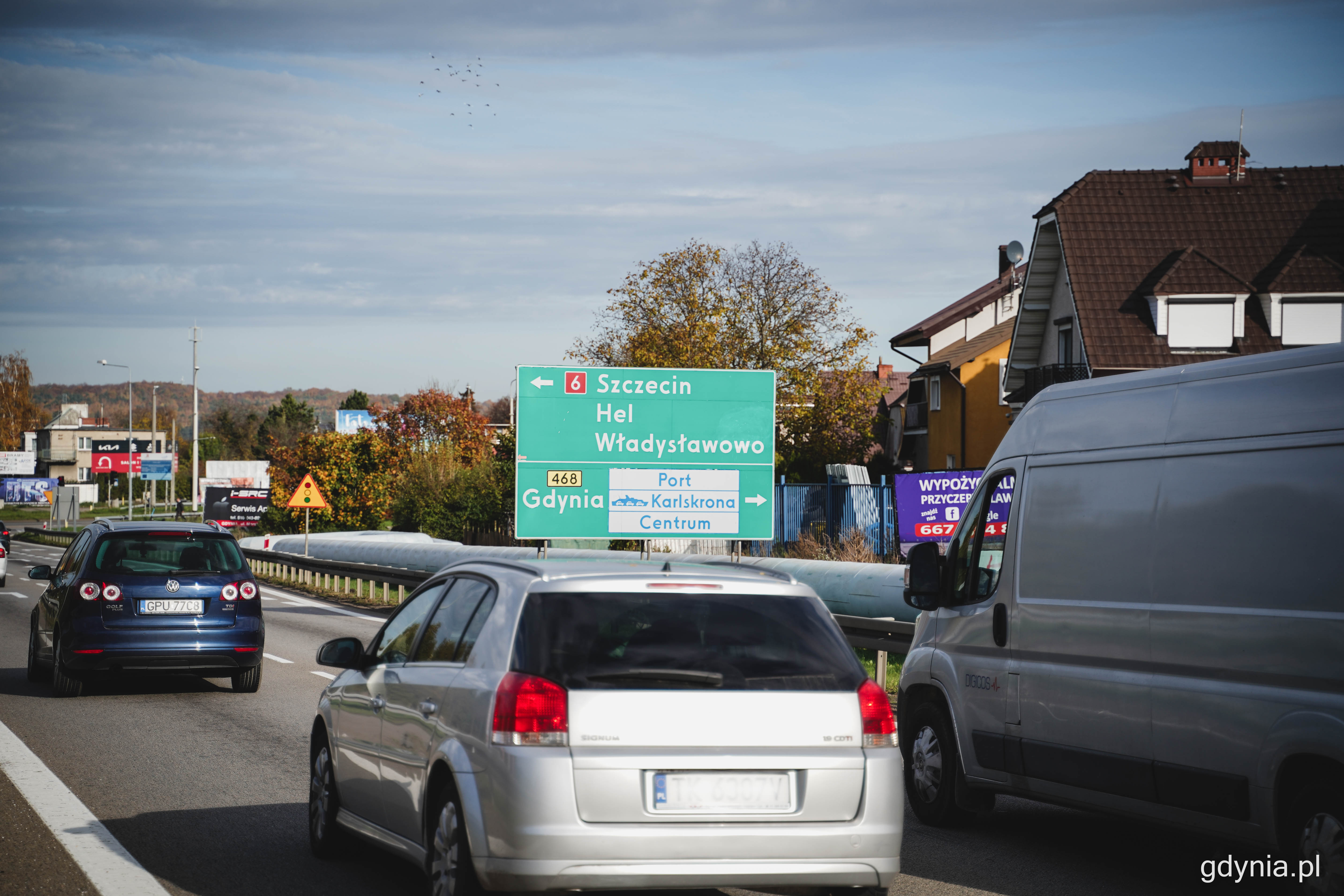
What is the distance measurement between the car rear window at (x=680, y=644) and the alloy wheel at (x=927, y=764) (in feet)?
9.85

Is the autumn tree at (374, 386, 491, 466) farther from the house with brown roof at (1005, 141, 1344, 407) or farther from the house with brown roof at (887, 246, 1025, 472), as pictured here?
the house with brown roof at (1005, 141, 1344, 407)

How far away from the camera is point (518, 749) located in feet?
15.6

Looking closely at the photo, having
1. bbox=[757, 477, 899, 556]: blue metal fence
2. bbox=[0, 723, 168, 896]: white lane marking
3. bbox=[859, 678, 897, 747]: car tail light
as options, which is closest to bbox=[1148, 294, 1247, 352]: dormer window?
bbox=[757, 477, 899, 556]: blue metal fence

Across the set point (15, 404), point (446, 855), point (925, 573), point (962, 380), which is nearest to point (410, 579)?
point (925, 573)

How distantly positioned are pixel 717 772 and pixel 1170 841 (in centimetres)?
388

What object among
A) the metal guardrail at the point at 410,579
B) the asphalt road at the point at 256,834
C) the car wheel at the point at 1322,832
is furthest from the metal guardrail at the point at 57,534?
the car wheel at the point at 1322,832

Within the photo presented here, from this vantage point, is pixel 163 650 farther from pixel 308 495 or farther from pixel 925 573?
pixel 308 495

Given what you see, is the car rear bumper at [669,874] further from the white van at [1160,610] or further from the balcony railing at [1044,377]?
the balcony railing at [1044,377]

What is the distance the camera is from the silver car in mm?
4750

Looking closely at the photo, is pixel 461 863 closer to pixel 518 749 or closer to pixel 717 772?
pixel 518 749

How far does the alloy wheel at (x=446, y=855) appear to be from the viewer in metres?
5.05

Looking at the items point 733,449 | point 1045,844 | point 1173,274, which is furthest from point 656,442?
point 1173,274

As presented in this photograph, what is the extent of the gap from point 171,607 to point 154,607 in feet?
0.50

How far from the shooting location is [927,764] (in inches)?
319
